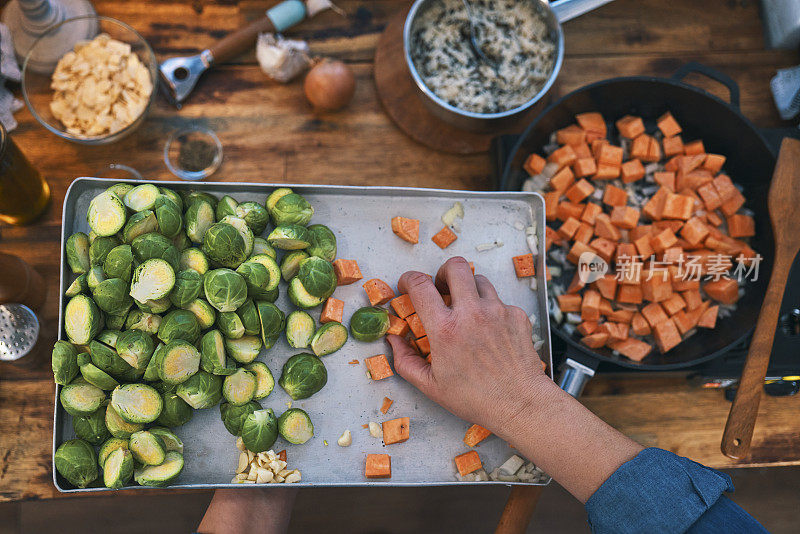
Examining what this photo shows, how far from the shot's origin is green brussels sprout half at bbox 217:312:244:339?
1290mm

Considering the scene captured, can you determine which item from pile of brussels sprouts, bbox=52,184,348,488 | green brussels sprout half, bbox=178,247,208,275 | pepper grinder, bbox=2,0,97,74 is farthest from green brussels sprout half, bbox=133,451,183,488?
pepper grinder, bbox=2,0,97,74

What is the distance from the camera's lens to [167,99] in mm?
1802

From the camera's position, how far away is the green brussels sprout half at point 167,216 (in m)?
1.29

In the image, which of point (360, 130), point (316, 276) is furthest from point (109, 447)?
point (360, 130)

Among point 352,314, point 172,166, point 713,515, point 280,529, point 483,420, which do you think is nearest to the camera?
point 713,515

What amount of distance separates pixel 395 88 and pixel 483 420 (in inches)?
44.2

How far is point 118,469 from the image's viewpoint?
1.21m

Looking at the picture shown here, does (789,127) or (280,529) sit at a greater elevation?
(789,127)

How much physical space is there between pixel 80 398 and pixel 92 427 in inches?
3.0

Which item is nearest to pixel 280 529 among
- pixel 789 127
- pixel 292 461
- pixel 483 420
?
pixel 292 461

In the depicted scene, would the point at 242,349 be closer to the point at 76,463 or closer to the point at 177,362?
the point at 177,362

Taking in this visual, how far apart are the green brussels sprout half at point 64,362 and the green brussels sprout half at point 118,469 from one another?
0.20 m

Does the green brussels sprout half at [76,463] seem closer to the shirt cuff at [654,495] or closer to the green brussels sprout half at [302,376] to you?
the green brussels sprout half at [302,376]

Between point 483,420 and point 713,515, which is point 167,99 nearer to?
point 483,420
